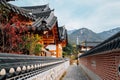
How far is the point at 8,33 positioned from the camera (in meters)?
9.77

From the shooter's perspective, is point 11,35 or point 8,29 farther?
point 11,35

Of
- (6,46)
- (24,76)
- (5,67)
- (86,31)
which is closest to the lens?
(5,67)

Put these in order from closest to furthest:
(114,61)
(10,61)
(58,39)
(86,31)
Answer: (10,61) < (114,61) < (58,39) < (86,31)

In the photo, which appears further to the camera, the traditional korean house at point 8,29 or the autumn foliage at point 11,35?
the autumn foliage at point 11,35

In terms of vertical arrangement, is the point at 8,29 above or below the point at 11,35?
above

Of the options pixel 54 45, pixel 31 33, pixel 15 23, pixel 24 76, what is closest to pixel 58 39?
pixel 54 45

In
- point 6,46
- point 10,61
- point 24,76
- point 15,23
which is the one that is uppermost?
point 15,23

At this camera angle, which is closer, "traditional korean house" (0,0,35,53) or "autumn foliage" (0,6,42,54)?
"traditional korean house" (0,0,35,53)

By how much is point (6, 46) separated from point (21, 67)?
4504 millimetres

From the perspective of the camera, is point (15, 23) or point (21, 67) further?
point (15, 23)

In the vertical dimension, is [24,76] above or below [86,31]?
below

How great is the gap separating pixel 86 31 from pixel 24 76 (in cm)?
18706

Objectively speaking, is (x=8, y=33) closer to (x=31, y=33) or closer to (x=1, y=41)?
(x=1, y=41)

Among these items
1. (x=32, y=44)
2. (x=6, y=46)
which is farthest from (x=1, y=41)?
(x=32, y=44)
